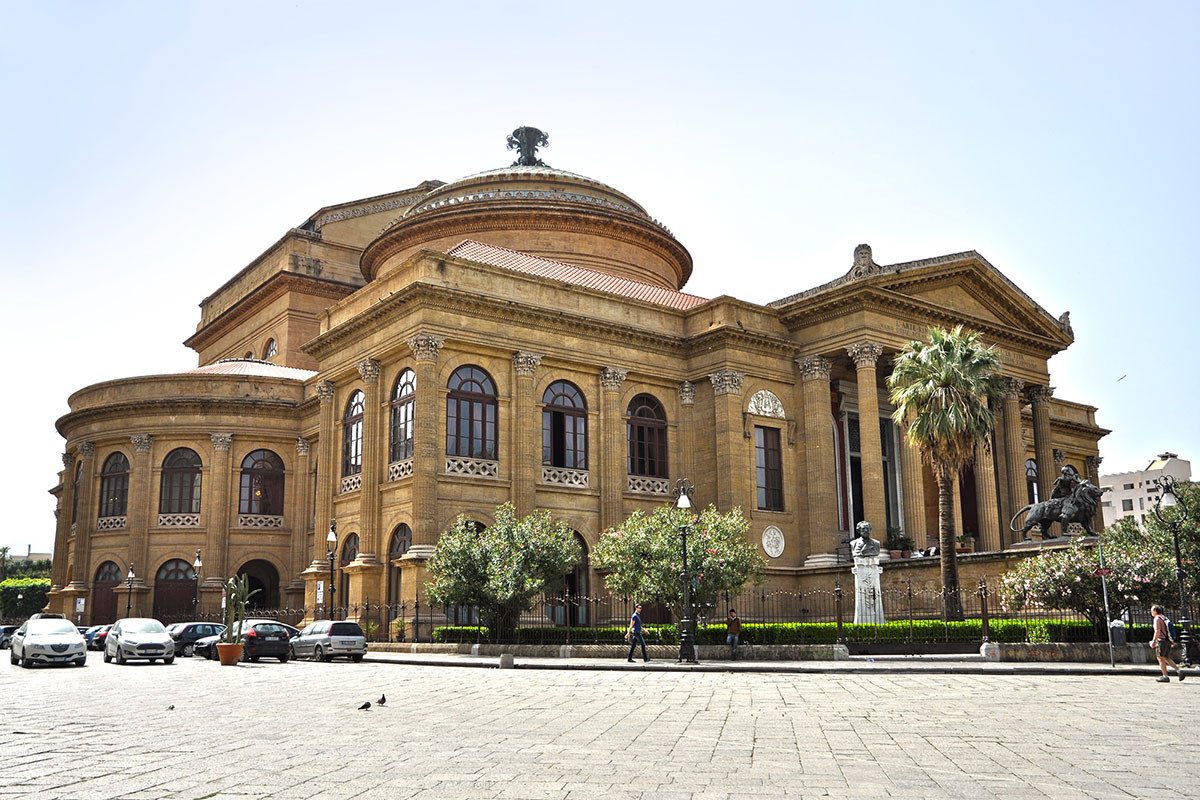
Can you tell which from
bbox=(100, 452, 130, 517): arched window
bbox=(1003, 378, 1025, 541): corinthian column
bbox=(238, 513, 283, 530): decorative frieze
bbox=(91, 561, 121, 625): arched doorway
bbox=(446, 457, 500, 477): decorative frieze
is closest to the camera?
bbox=(446, 457, 500, 477): decorative frieze

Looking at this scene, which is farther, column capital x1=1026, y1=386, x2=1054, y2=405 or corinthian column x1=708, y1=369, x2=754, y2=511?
column capital x1=1026, y1=386, x2=1054, y2=405

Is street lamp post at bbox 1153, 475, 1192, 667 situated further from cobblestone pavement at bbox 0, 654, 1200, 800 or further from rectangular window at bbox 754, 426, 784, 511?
rectangular window at bbox 754, 426, 784, 511

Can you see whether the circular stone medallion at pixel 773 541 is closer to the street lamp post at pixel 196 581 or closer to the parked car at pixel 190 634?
the parked car at pixel 190 634

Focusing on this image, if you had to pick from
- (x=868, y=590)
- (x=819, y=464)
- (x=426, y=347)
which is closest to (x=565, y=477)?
(x=426, y=347)

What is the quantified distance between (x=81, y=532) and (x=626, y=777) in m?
43.5

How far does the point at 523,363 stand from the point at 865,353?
12.3 m

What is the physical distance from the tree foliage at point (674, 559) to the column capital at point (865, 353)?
10.4 metres

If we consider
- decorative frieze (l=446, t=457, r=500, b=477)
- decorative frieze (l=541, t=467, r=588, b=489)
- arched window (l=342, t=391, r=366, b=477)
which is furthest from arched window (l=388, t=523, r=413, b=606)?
decorative frieze (l=541, t=467, r=588, b=489)

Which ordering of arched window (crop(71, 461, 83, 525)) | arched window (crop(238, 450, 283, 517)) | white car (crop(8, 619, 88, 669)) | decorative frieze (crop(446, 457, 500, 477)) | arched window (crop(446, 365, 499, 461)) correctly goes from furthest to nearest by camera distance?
arched window (crop(71, 461, 83, 525)) → arched window (crop(238, 450, 283, 517)) → arched window (crop(446, 365, 499, 461)) → decorative frieze (crop(446, 457, 500, 477)) → white car (crop(8, 619, 88, 669))

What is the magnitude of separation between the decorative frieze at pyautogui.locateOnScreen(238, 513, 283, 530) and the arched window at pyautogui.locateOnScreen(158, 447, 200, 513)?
6.00 ft

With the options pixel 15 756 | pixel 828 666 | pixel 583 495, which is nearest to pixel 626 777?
pixel 15 756

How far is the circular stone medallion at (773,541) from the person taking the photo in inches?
1540

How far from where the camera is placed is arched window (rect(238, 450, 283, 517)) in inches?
1807

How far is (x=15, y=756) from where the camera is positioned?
10.1 metres
